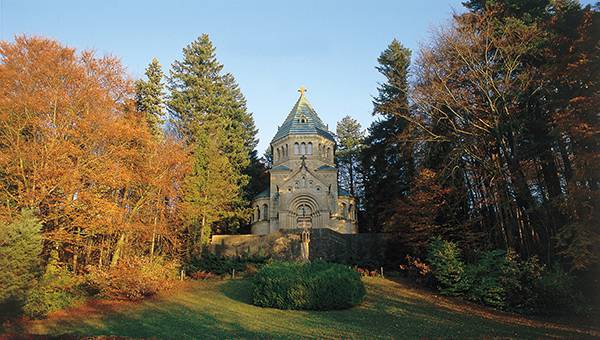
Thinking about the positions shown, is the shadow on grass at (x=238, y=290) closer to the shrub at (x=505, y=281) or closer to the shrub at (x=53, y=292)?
the shrub at (x=53, y=292)

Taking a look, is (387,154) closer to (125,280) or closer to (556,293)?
(556,293)

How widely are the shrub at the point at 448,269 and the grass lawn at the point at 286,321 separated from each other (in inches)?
29.1

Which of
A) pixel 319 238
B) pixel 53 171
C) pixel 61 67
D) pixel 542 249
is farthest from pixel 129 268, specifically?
pixel 542 249

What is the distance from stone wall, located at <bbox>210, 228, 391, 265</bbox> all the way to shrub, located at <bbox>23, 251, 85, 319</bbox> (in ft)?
38.2

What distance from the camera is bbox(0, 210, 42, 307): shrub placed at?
11.5m

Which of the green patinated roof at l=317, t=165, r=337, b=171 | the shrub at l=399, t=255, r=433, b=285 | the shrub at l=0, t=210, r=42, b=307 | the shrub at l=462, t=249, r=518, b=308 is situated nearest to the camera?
the shrub at l=0, t=210, r=42, b=307

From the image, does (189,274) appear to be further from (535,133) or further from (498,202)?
(535,133)

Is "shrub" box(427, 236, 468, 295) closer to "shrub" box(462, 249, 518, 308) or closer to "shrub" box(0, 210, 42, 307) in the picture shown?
"shrub" box(462, 249, 518, 308)

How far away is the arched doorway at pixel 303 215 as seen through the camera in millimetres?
34406

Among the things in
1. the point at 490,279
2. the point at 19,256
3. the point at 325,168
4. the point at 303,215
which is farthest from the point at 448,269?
the point at 325,168

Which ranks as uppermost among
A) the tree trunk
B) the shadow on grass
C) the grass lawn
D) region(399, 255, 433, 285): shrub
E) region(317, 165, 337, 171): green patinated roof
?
region(317, 165, 337, 171): green patinated roof

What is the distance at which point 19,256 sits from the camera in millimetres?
11797

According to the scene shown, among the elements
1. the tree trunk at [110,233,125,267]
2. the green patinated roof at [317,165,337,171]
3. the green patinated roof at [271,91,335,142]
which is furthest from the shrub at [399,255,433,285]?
the green patinated roof at [271,91,335,142]

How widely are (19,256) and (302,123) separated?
3020 centimetres
